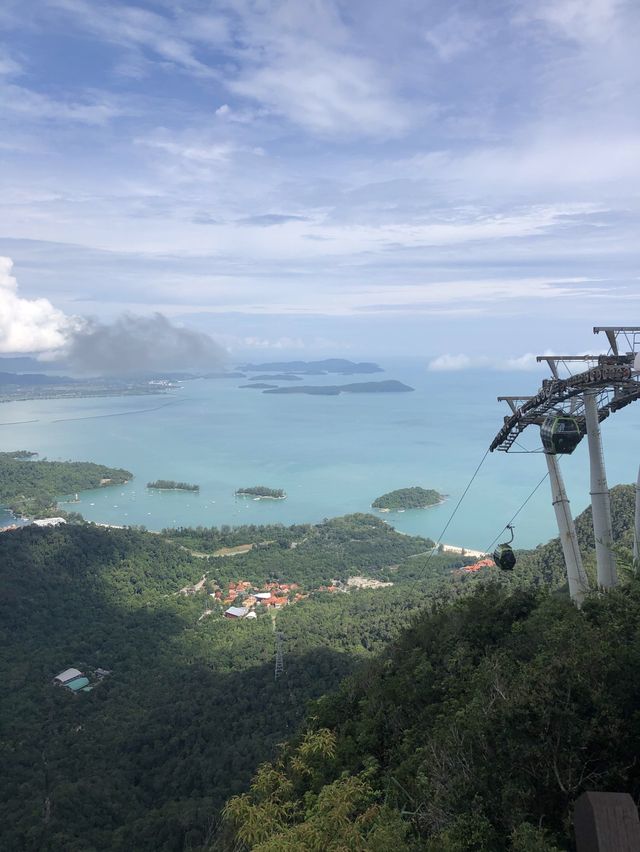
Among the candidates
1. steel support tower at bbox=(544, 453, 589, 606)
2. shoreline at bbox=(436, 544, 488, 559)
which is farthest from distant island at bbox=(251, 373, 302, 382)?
steel support tower at bbox=(544, 453, 589, 606)

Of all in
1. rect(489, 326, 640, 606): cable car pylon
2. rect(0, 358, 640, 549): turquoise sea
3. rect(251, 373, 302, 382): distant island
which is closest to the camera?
rect(489, 326, 640, 606): cable car pylon

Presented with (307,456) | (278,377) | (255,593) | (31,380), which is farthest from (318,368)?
(255,593)

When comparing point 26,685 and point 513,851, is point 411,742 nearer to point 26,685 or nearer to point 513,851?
point 513,851

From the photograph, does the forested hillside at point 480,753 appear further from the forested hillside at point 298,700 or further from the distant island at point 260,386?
the distant island at point 260,386

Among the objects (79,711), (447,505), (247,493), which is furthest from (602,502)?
(247,493)

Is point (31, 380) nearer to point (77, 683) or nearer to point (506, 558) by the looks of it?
point (77, 683)

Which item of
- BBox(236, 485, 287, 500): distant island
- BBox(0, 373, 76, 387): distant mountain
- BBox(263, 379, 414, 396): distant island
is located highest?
BBox(0, 373, 76, 387): distant mountain

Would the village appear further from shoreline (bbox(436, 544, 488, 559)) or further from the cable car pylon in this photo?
the cable car pylon
